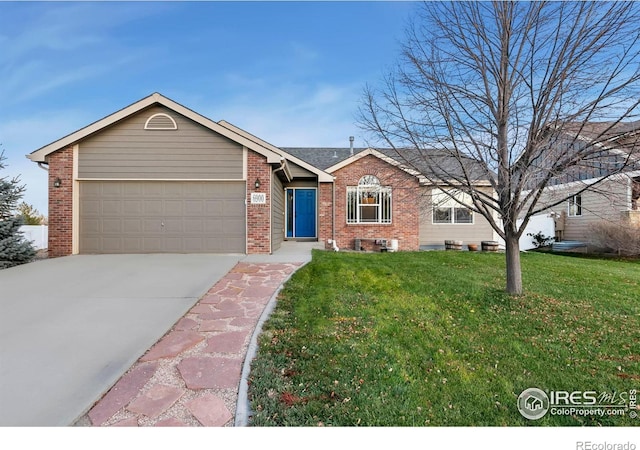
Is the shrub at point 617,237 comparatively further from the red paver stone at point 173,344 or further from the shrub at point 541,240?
the red paver stone at point 173,344

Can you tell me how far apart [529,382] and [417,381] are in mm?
1048

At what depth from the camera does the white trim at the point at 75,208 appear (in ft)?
29.0

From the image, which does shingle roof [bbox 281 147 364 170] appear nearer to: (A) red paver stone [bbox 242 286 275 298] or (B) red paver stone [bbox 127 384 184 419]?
(A) red paver stone [bbox 242 286 275 298]

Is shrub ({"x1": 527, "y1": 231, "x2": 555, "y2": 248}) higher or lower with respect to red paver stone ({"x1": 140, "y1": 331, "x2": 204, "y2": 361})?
higher

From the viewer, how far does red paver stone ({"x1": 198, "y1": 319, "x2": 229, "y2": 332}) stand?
3.79 metres

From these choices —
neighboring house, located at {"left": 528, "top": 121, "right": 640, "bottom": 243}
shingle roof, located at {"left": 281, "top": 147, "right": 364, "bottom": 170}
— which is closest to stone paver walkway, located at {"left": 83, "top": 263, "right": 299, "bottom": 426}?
neighboring house, located at {"left": 528, "top": 121, "right": 640, "bottom": 243}

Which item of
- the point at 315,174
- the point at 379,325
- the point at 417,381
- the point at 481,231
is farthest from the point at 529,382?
the point at 481,231

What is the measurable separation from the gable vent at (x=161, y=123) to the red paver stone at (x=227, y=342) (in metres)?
7.69

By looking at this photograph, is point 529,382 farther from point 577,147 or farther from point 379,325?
point 577,147

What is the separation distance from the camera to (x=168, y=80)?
930 centimetres

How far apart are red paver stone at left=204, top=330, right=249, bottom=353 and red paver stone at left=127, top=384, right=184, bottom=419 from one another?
2.29ft

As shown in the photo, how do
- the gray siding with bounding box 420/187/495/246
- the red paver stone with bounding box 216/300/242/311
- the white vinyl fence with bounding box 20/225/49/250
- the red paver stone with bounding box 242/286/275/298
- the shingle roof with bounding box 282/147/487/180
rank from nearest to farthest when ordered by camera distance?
the red paver stone with bounding box 216/300/242/311 → the shingle roof with bounding box 282/147/487/180 → the red paver stone with bounding box 242/286/275/298 → the white vinyl fence with bounding box 20/225/49/250 → the gray siding with bounding box 420/187/495/246

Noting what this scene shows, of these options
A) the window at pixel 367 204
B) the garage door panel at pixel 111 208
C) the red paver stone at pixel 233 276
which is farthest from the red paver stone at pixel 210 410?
the window at pixel 367 204

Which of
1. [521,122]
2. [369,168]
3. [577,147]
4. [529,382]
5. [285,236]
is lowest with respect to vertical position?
[529,382]
